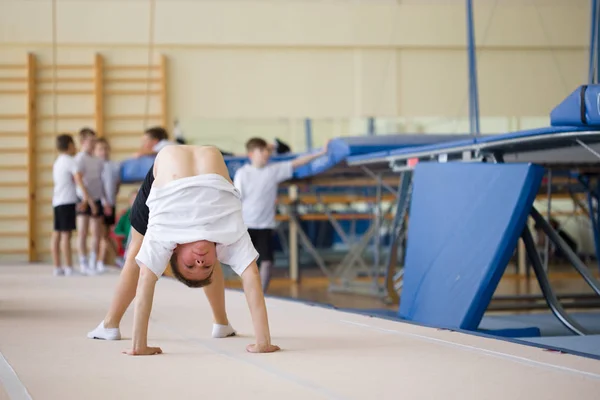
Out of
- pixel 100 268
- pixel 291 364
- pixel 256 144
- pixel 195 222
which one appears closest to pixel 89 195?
pixel 100 268

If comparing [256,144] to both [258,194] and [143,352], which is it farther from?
[143,352]

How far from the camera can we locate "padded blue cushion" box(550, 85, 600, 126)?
10.5ft

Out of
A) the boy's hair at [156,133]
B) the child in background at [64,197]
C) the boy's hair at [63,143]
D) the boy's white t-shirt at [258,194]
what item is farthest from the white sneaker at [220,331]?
the boy's hair at [156,133]

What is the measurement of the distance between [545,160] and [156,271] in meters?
3.06

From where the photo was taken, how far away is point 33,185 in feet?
39.1

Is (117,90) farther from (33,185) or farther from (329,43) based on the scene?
(329,43)

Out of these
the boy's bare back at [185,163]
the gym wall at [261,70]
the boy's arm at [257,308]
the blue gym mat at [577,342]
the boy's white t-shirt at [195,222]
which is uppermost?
the gym wall at [261,70]

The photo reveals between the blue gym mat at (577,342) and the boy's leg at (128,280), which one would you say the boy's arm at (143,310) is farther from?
the blue gym mat at (577,342)

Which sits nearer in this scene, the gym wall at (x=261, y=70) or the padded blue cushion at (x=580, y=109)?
the padded blue cushion at (x=580, y=109)

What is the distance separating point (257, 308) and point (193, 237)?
0.28m

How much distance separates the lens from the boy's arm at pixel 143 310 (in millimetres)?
2676

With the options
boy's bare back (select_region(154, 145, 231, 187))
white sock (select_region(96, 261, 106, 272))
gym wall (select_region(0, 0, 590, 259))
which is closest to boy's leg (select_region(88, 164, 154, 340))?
boy's bare back (select_region(154, 145, 231, 187))

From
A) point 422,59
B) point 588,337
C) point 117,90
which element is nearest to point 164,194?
point 588,337

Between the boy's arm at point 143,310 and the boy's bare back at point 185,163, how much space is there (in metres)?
0.32
